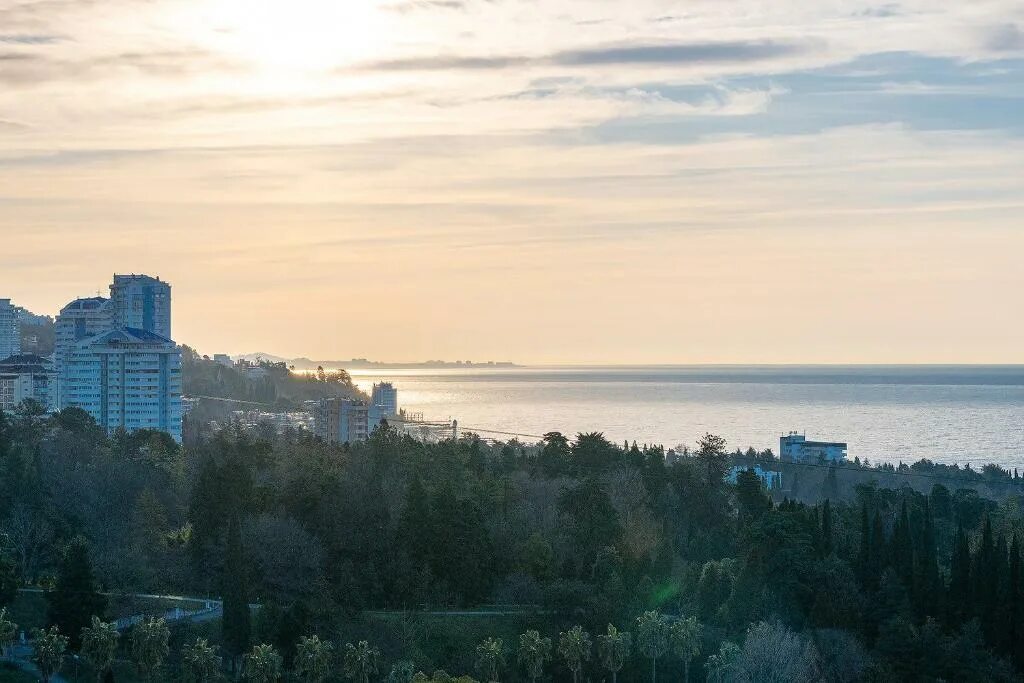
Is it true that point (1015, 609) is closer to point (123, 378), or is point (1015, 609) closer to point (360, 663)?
point (360, 663)

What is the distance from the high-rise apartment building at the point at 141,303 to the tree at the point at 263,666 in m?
91.3

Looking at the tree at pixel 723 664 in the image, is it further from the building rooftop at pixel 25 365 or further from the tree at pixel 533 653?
the building rooftop at pixel 25 365

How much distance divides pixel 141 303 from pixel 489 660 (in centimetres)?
9430

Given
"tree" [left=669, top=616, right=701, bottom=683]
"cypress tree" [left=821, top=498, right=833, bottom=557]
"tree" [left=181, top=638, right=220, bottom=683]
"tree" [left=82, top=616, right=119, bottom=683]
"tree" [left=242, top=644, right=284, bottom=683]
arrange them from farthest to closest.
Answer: "cypress tree" [left=821, top=498, right=833, bottom=557] → "tree" [left=669, top=616, right=701, bottom=683] → "tree" [left=242, top=644, right=284, bottom=683] → "tree" [left=181, top=638, right=220, bottom=683] → "tree" [left=82, top=616, right=119, bottom=683]

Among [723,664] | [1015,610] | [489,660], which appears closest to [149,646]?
[489,660]

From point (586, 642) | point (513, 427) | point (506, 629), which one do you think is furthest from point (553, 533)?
point (513, 427)

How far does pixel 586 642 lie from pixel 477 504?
12.2 m

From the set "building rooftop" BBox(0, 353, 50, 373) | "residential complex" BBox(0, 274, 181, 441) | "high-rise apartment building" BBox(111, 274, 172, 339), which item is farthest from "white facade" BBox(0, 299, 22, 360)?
"residential complex" BBox(0, 274, 181, 441)

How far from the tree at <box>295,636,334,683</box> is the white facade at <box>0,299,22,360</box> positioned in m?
130

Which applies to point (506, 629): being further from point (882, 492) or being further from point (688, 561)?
point (882, 492)

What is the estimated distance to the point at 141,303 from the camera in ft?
411

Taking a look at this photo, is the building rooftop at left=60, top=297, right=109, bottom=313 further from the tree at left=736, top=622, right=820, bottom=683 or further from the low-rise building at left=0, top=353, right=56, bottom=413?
the tree at left=736, top=622, right=820, bottom=683

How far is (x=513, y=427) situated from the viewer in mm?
160000

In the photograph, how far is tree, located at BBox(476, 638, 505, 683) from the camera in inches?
1471
